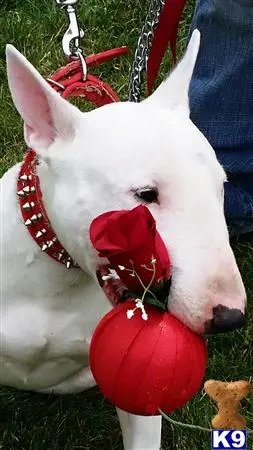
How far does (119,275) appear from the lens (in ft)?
6.07

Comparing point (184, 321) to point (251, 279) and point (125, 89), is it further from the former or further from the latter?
point (125, 89)

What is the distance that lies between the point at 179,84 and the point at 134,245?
2.11 ft

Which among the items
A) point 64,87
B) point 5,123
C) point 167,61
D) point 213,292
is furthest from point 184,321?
point 167,61

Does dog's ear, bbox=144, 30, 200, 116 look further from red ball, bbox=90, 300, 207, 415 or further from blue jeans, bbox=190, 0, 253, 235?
blue jeans, bbox=190, 0, 253, 235

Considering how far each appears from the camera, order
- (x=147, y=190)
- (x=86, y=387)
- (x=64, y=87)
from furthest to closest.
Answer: (x=86, y=387) → (x=64, y=87) → (x=147, y=190)

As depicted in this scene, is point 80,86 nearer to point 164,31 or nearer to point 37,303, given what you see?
point 164,31

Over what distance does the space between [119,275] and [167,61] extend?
2.33 m

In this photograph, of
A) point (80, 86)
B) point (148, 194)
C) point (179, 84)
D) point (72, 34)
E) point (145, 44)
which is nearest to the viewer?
point (148, 194)

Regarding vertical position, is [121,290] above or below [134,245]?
below

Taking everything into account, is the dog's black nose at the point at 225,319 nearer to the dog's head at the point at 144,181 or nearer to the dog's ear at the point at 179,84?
the dog's head at the point at 144,181

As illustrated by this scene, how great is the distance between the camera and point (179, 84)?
2283 mm

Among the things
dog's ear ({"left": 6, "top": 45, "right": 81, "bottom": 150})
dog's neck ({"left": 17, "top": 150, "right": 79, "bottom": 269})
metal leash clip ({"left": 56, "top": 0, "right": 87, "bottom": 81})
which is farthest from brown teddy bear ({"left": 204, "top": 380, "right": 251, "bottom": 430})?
metal leash clip ({"left": 56, "top": 0, "right": 87, "bottom": 81})

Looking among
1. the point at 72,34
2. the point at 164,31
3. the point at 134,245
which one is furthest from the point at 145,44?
the point at 134,245

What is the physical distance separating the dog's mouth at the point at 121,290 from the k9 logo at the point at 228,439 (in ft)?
0.83
